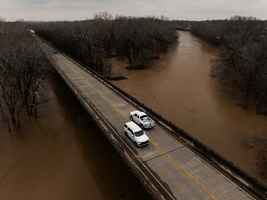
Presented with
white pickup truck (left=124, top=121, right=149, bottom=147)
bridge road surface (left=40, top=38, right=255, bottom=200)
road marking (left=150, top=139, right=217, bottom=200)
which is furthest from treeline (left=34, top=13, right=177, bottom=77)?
road marking (left=150, top=139, right=217, bottom=200)

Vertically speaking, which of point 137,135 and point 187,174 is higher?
point 137,135

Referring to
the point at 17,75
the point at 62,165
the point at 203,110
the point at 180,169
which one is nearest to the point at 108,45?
the point at 203,110

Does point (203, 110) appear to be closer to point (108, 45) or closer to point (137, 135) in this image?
point (137, 135)

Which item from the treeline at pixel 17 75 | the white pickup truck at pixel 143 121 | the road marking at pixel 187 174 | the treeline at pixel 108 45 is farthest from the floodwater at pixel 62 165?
the treeline at pixel 108 45

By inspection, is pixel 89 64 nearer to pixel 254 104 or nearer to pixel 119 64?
pixel 119 64

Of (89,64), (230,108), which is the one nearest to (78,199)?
(230,108)

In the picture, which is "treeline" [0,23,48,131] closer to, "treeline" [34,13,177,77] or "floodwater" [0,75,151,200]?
"floodwater" [0,75,151,200]
